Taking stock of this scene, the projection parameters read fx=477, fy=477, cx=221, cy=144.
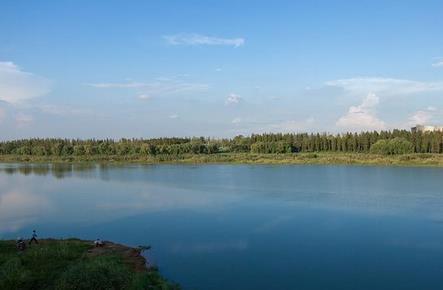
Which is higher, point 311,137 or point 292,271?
point 311,137

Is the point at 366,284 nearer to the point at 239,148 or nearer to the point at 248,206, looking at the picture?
the point at 248,206

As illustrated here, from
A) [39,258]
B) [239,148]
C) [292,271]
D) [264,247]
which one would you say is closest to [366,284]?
[292,271]

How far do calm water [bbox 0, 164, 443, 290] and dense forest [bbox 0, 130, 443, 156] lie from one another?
142ft

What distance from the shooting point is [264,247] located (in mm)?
19812

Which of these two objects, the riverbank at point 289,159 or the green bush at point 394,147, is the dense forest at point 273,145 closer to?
the green bush at point 394,147

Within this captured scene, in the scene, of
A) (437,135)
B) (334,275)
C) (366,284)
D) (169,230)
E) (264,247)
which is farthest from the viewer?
(437,135)

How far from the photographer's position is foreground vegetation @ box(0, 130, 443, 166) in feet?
262

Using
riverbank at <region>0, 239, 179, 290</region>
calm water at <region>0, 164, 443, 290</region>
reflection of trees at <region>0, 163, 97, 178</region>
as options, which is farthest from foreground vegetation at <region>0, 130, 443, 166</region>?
riverbank at <region>0, 239, 179, 290</region>

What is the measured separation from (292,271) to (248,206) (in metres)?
15.2

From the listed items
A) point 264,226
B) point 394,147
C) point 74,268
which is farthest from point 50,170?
point 74,268

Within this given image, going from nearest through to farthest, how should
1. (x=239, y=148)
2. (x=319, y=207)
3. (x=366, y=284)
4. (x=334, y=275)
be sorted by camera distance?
(x=366, y=284) → (x=334, y=275) → (x=319, y=207) → (x=239, y=148)

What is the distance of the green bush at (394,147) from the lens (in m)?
83.4

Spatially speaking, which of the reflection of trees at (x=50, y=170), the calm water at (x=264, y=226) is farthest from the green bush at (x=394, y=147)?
the reflection of trees at (x=50, y=170)

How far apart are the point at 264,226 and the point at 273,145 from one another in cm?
8140
